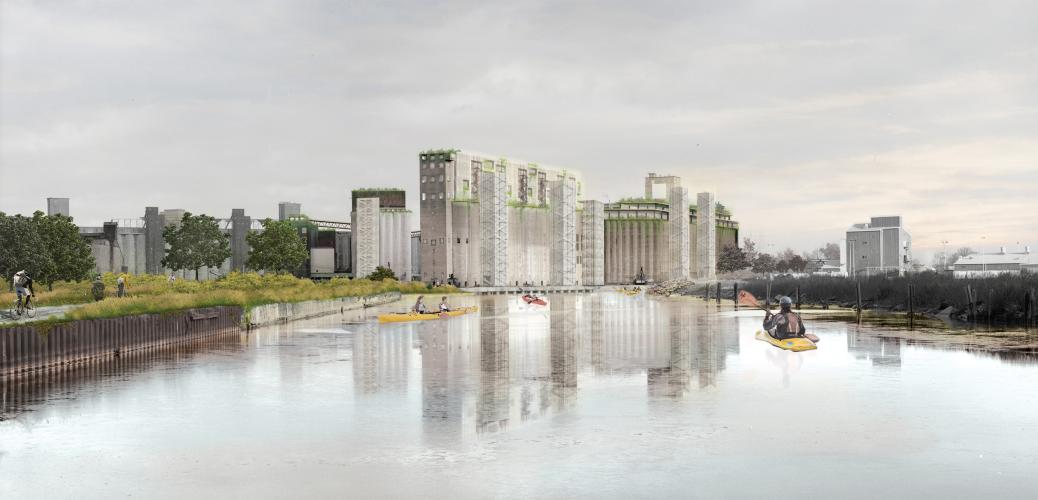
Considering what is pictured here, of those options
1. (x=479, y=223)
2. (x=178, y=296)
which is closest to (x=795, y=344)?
(x=178, y=296)

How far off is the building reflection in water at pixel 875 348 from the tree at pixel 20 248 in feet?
225

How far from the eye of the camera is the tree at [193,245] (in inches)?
5022

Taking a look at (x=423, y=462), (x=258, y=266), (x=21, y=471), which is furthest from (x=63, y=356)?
(x=258, y=266)

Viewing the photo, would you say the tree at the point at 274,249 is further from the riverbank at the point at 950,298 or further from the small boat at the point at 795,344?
the small boat at the point at 795,344

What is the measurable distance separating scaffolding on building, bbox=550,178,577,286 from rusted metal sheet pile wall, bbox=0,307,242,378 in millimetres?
135614

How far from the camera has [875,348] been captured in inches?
1446

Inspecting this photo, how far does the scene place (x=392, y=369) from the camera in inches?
1154

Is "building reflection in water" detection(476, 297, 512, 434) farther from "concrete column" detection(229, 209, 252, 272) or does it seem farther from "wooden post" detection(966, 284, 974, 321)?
"concrete column" detection(229, 209, 252, 272)

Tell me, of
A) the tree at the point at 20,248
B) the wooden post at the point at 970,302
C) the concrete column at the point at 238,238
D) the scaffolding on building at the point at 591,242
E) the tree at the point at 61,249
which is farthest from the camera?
the scaffolding on building at the point at 591,242

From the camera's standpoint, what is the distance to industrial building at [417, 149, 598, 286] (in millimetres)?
165250

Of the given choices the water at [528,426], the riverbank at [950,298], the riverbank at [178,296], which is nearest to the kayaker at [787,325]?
the water at [528,426]

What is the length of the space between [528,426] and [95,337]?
67.0ft

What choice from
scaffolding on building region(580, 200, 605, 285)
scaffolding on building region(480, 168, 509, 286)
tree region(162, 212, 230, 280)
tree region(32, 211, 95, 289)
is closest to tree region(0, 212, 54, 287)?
tree region(32, 211, 95, 289)

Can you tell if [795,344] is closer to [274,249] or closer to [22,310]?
[22,310]
